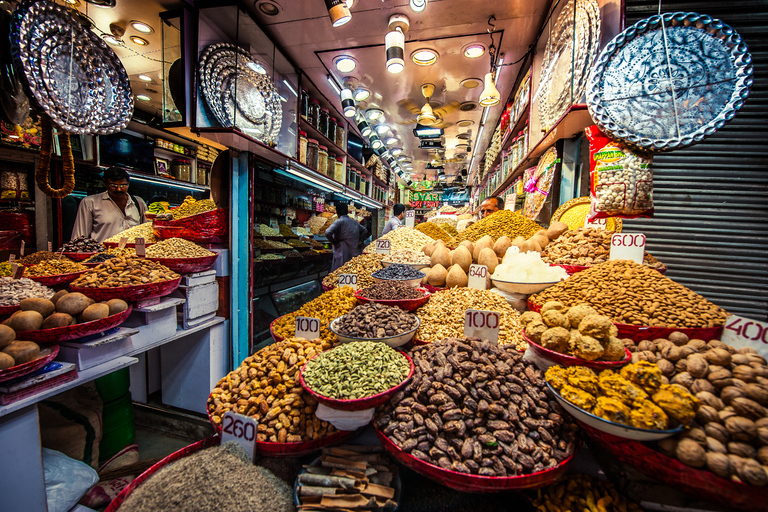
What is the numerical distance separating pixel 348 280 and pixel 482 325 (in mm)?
960

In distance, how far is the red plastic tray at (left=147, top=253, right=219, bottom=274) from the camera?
2.00 m

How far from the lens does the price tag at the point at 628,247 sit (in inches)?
55.0

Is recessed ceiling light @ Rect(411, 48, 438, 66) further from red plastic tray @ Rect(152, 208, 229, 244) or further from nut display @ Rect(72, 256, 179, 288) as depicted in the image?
nut display @ Rect(72, 256, 179, 288)

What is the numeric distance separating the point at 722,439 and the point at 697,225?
1925 millimetres

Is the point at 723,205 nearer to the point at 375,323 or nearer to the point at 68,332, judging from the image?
the point at 375,323

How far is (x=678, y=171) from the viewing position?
6.23ft

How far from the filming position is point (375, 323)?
1.25m

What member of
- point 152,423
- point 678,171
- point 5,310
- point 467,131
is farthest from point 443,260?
point 467,131

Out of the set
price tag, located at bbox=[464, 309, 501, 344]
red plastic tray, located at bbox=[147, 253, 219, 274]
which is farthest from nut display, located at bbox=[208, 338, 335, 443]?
red plastic tray, located at bbox=[147, 253, 219, 274]

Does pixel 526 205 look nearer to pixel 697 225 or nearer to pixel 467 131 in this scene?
pixel 697 225

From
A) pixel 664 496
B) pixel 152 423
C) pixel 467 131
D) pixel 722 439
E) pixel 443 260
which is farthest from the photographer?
pixel 467 131

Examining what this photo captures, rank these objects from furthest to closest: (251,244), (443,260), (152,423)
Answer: (251,244), (152,423), (443,260)

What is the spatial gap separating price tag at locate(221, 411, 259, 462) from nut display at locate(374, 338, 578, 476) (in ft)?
1.35

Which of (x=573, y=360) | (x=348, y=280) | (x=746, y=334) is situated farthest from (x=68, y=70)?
(x=746, y=334)
